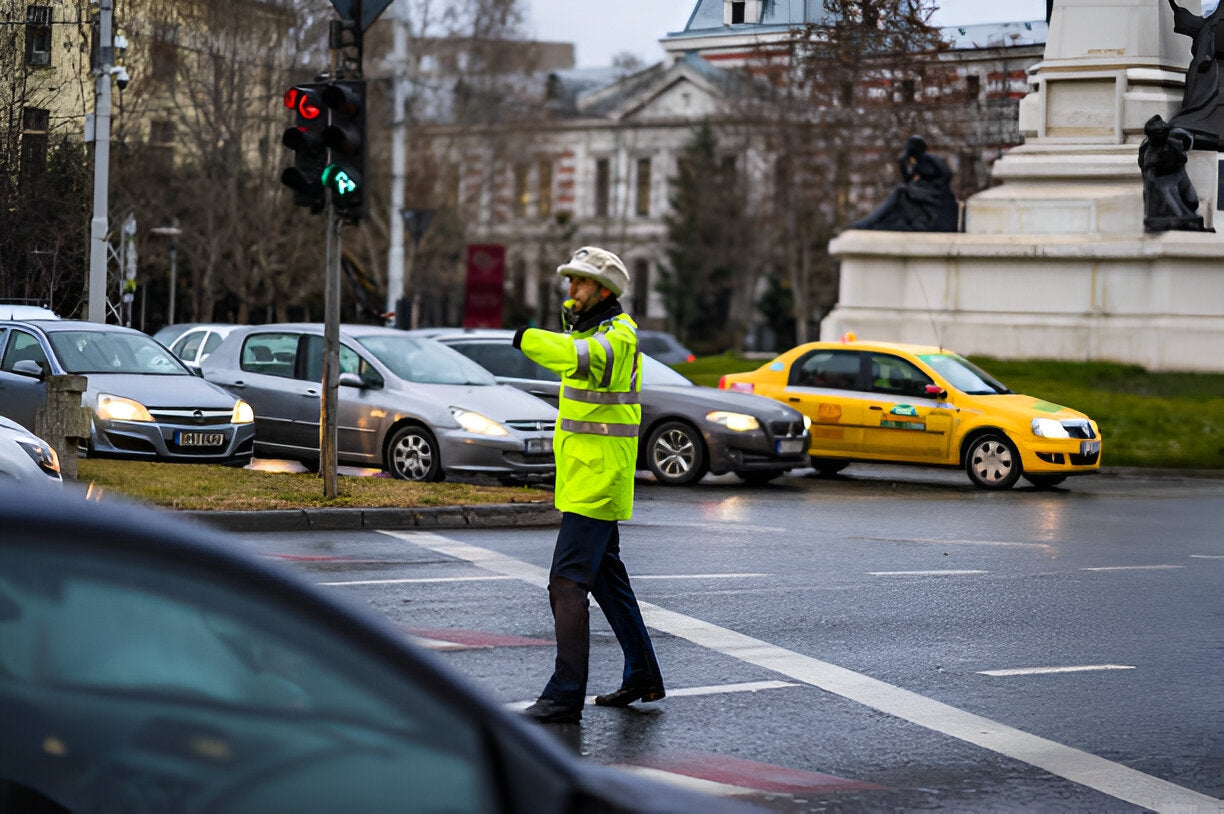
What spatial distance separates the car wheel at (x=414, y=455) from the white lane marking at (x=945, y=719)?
7.01 meters

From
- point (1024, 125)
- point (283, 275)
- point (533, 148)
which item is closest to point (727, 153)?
point (533, 148)

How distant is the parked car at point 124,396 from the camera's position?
16141 millimetres

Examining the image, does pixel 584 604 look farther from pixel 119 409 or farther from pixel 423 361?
pixel 423 361

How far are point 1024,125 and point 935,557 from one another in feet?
61.6

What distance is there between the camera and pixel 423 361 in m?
18.1

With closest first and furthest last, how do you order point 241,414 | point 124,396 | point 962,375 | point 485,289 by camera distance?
point 124,396 → point 241,414 → point 962,375 → point 485,289

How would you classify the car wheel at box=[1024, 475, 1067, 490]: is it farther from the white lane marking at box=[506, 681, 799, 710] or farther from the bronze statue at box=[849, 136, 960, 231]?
the white lane marking at box=[506, 681, 799, 710]

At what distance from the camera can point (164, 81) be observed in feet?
76.3

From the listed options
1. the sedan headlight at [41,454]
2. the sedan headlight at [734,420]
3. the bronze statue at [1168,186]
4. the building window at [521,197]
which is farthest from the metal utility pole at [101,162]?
the building window at [521,197]

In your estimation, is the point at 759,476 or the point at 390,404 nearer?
the point at 390,404

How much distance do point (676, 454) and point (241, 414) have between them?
452cm

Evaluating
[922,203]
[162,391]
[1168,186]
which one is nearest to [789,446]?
[162,391]

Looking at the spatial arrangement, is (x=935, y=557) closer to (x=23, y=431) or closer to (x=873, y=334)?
(x=23, y=431)

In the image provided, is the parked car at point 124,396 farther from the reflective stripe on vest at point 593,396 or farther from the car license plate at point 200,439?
the reflective stripe on vest at point 593,396
